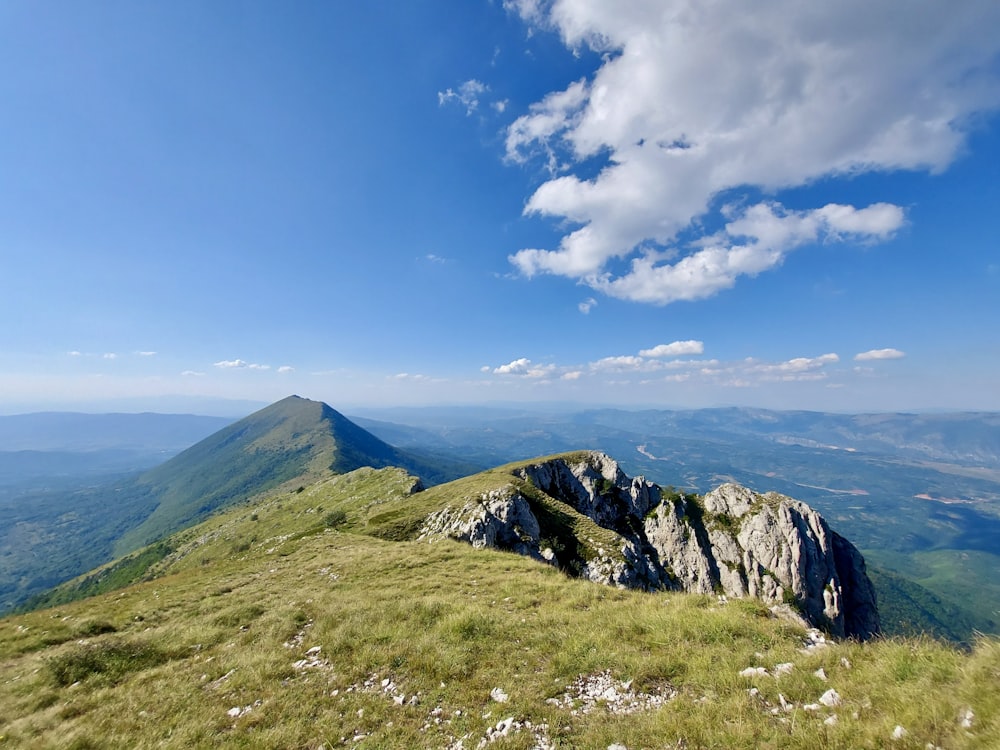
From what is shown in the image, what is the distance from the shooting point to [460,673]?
10.2 m

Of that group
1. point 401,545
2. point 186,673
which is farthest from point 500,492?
point 186,673

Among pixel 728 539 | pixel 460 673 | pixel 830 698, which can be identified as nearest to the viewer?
pixel 830 698

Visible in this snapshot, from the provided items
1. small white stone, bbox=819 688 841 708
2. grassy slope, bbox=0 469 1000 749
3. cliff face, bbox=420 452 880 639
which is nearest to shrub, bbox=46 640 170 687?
grassy slope, bbox=0 469 1000 749

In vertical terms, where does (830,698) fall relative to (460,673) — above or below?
above

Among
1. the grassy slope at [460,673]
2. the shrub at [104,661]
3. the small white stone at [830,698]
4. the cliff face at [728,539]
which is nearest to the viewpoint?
the grassy slope at [460,673]

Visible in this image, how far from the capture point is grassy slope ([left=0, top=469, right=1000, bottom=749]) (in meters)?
6.86

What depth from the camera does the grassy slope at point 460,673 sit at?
6.86 metres

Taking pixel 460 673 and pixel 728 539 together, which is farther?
pixel 728 539

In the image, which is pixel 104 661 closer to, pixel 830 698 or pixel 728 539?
pixel 830 698

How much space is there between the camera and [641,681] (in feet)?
29.7

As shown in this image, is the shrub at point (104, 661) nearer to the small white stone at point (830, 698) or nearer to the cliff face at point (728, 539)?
the small white stone at point (830, 698)

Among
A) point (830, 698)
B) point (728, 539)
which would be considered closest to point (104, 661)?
point (830, 698)

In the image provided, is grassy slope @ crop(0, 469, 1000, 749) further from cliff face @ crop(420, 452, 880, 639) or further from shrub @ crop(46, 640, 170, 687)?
cliff face @ crop(420, 452, 880, 639)

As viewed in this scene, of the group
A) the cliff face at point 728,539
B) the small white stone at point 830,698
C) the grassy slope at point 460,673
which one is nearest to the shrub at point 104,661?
the grassy slope at point 460,673
